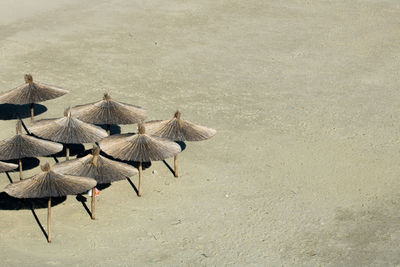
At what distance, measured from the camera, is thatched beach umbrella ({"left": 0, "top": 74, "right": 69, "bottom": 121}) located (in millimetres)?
23125

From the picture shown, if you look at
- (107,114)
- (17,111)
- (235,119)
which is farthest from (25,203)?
(235,119)

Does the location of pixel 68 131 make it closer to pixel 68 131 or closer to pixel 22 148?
pixel 68 131

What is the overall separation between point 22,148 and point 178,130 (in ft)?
14.8

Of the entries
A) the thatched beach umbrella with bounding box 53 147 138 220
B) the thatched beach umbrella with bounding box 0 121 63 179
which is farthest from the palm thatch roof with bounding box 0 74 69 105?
the thatched beach umbrella with bounding box 53 147 138 220

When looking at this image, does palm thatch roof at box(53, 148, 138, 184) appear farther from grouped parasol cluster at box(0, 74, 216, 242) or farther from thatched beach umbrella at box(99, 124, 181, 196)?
thatched beach umbrella at box(99, 124, 181, 196)

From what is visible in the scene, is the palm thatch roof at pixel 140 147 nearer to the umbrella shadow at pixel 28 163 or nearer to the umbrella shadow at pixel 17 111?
the umbrella shadow at pixel 28 163

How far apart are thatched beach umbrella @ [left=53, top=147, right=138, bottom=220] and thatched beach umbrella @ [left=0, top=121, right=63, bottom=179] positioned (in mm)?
877

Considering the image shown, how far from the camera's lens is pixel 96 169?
19281mm

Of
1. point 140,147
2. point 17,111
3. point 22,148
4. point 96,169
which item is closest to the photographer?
point 96,169

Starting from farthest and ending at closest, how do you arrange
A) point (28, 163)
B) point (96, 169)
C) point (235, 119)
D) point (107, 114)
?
point (235, 119) → point (28, 163) → point (107, 114) → point (96, 169)

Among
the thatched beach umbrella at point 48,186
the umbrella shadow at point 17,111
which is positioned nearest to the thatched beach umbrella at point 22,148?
the thatched beach umbrella at point 48,186

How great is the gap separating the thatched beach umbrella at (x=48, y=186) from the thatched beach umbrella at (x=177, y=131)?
3739mm

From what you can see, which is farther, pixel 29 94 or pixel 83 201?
pixel 29 94

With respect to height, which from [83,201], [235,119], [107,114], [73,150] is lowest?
[83,201]
